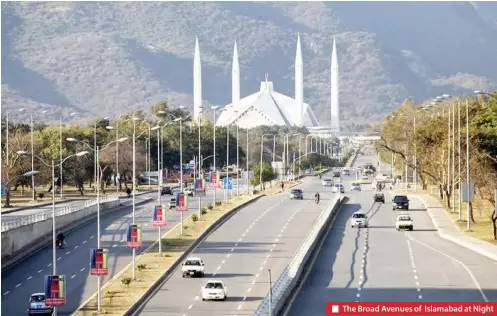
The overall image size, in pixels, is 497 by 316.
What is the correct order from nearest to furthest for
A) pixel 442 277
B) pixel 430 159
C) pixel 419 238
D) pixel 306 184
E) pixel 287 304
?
pixel 287 304
pixel 442 277
pixel 419 238
pixel 430 159
pixel 306 184

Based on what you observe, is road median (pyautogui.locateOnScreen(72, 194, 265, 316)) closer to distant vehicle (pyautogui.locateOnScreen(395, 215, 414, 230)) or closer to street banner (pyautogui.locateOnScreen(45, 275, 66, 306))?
street banner (pyautogui.locateOnScreen(45, 275, 66, 306))

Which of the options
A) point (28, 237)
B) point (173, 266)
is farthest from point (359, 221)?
point (173, 266)

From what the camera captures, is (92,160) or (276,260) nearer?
(276,260)

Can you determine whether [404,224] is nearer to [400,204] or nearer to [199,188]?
[199,188]

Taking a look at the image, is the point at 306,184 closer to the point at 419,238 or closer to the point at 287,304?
the point at 419,238

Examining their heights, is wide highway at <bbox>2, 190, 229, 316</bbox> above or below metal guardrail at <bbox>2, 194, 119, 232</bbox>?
below

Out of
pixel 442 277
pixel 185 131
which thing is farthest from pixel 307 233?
pixel 185 131

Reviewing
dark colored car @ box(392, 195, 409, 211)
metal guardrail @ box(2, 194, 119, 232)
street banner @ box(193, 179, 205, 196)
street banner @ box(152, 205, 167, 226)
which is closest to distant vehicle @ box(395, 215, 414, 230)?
street banner @ box(193, 179, 205, 196)
